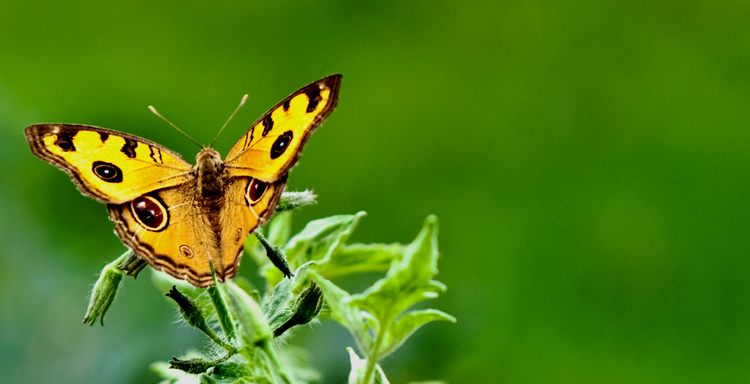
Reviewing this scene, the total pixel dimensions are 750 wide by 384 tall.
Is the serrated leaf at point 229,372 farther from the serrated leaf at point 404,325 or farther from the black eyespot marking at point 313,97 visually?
the black eyespot marking at point 313,97

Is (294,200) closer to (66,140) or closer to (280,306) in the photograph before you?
(280,306)

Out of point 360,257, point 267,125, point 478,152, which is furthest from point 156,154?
point 478,152

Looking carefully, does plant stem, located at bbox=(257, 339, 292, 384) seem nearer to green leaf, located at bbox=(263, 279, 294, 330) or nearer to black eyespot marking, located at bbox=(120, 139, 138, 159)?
green leaf, located at bbox=(263, 279, 294, 330)

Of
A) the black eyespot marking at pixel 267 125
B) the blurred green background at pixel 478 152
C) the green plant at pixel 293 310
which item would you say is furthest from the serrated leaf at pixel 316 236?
the blurred green background at pixel 478 152

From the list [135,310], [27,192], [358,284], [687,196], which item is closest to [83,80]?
[27,192]

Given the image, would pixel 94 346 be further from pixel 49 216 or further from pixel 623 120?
pixel 623 120

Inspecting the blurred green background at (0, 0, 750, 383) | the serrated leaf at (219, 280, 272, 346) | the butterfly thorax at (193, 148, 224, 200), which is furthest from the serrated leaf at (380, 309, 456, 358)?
the blurred green background at (0, 0, 750, 383)
